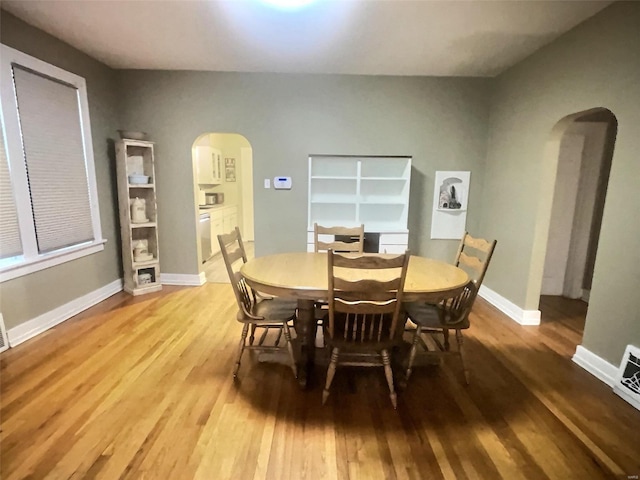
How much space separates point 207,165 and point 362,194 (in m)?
2.85

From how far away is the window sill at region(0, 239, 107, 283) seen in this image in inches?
105

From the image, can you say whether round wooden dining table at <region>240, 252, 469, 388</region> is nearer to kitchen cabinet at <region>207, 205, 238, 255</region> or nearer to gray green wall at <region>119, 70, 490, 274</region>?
gray green wall at <region>119, 70, 490, 274</region>

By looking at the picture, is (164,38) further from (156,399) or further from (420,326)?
(420,326)

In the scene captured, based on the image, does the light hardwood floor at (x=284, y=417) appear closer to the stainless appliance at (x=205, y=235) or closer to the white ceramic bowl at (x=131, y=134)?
the white ceramic bowl at (x=131, y=134)

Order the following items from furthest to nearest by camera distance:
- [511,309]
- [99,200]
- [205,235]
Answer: [205,235] < [99,200] < [511,309]

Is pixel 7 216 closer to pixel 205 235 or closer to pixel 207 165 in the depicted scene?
pixel 205 235

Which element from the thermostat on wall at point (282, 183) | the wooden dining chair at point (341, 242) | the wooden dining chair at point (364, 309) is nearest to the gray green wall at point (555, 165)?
the wooden dining chair at point (364, 309)

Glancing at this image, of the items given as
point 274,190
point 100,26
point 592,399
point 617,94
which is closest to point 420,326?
point 592,399

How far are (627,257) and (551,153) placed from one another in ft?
4.04

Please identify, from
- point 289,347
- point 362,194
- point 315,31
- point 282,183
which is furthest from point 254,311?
point 362,194

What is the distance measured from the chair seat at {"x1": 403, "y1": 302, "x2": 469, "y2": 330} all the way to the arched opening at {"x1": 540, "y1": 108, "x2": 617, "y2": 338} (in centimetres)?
200

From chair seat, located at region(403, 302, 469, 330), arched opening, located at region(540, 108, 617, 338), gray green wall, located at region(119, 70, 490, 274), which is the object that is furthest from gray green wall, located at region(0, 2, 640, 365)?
chair seat, located at region(403, 302, 469, 330)

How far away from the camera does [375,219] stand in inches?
172

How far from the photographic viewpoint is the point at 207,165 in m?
5.74
